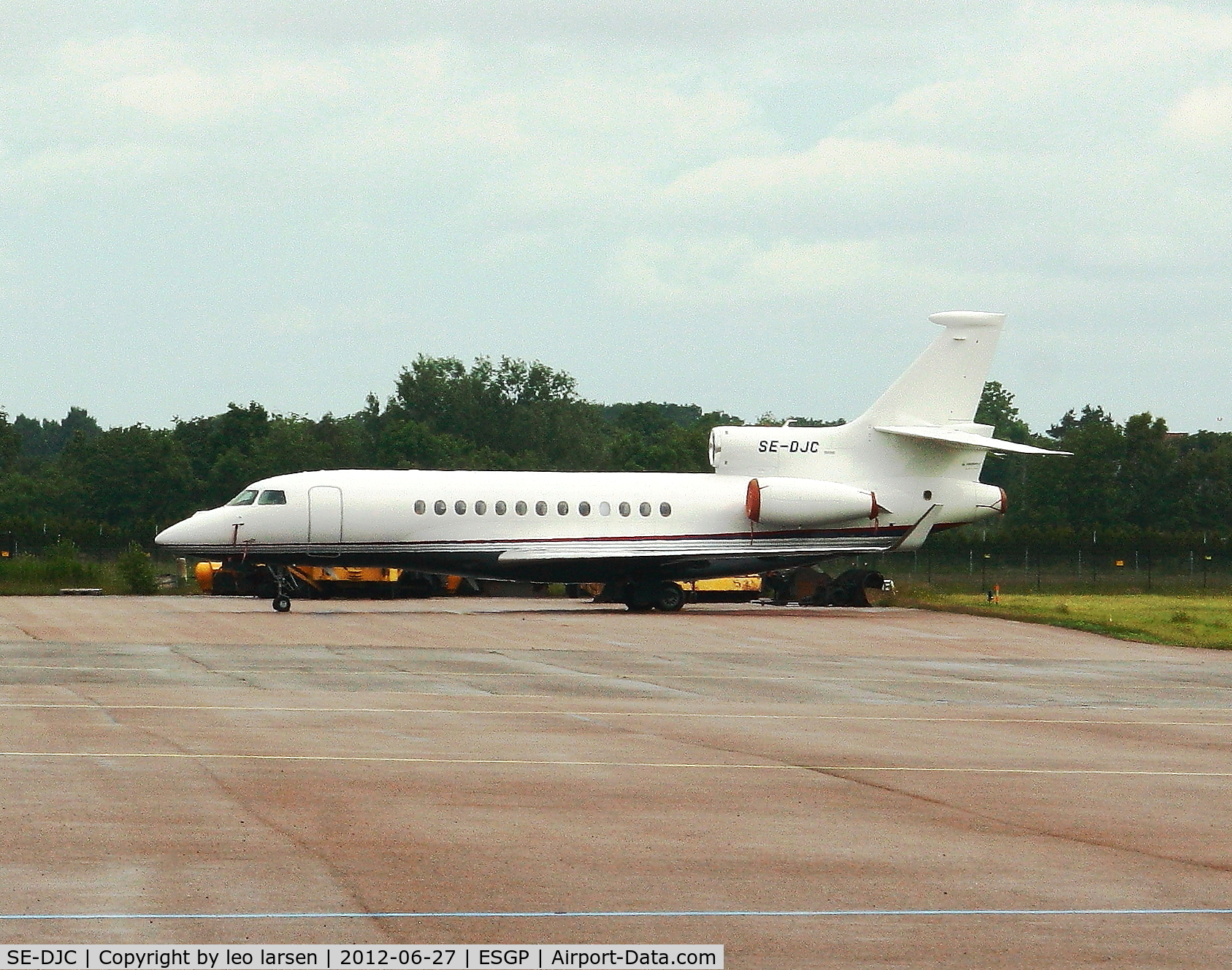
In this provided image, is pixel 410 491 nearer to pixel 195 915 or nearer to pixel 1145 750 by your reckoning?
pixel 1145 750

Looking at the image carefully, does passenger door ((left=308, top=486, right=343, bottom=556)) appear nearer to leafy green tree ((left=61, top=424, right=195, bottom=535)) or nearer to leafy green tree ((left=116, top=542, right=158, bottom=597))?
leafy green tree ((left=116, top=542, right=158, bottom=597))

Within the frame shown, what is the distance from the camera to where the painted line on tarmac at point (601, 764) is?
13.6 meters

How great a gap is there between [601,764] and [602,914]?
552 cm

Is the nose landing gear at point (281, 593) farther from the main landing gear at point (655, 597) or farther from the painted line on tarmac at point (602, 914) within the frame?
the painted line on tarmac at point (602, 914)

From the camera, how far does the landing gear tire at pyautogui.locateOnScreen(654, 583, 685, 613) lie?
42250mm

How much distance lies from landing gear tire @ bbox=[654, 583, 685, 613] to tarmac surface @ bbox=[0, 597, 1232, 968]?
17506 mm

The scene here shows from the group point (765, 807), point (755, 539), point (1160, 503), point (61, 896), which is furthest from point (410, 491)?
point (1160, 503)

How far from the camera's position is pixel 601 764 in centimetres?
1386

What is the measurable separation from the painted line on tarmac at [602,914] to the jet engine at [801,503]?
32659 mm

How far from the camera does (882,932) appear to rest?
8.15 metres

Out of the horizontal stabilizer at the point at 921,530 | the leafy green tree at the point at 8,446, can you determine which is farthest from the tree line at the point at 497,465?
the horizontal stabilizer at the point at 921,530

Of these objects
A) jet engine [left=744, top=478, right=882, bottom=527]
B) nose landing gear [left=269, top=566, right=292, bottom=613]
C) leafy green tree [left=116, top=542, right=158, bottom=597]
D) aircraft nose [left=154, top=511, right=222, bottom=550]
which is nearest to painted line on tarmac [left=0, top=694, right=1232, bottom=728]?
aircraft nose [left=154, top=511, right=222, bottom=550]

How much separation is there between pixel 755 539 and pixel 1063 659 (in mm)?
14679
